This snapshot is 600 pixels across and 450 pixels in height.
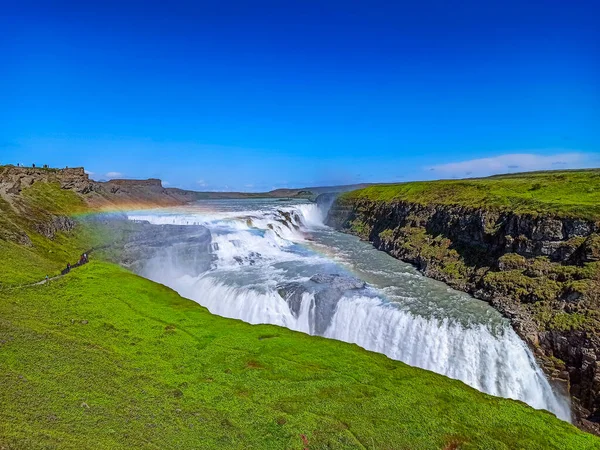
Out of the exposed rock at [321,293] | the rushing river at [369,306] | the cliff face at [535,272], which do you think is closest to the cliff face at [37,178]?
the rushing river at [369,306]

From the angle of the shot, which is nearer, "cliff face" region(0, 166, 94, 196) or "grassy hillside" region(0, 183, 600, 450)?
"grassy hillside" region(0, 183, 600, 450)

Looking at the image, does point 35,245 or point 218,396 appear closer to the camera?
point 218,396

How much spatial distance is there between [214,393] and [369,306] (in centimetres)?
1611

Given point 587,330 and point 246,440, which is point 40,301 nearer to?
point 246,440

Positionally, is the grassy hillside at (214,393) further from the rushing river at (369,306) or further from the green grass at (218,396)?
the rushing river at (369,306)

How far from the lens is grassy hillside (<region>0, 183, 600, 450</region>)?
9.59 m

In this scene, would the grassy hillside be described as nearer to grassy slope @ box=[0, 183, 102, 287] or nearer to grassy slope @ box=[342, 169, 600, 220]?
grassy slope @ box=[0, 183, 102, 287]

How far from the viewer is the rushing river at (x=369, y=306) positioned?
2111 centimetres

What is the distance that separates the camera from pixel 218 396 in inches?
477

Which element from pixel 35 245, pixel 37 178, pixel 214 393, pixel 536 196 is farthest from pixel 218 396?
pixel 37 178

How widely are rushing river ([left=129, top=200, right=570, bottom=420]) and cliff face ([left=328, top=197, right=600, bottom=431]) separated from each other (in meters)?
1.22

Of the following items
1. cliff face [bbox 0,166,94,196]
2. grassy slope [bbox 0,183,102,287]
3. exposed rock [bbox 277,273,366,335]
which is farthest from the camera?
cliff face [bbox 0,166,94,196]

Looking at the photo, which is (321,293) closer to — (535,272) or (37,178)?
(535,272)

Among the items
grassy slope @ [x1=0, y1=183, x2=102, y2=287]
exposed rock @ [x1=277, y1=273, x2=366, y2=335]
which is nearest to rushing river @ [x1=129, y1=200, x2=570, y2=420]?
exposed rock @ [x1=277, y1=273, x2=366, y2=335]
